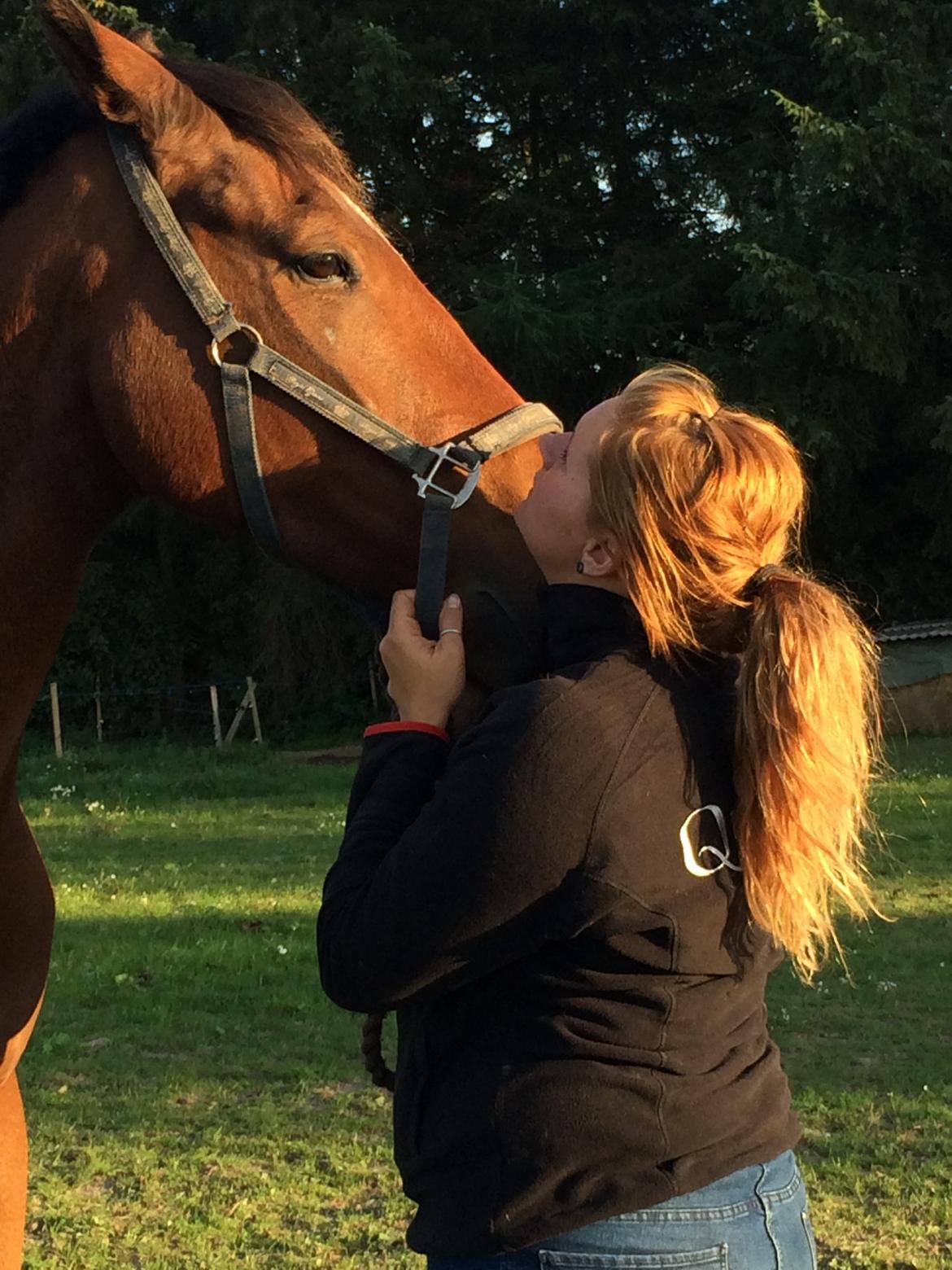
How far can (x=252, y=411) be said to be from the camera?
6.75ft

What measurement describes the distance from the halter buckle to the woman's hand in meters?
0.26

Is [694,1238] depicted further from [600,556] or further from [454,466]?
[454,466]

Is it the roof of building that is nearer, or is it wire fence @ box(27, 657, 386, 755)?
the roof of building

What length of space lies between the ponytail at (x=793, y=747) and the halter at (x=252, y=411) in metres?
0.58

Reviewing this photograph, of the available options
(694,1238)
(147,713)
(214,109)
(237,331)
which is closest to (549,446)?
(237,331)

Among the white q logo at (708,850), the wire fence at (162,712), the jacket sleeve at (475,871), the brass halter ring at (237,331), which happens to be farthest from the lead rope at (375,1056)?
the wire fence at (162,712)

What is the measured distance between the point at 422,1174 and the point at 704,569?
2.74 ft

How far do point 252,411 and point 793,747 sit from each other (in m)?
1.05

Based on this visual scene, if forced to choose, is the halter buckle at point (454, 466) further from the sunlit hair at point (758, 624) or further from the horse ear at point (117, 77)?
the horse ear at point (117, 77)

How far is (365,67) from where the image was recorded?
1606 centimetres

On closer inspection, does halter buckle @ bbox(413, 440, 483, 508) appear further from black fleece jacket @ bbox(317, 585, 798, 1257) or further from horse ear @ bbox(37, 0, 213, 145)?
horse ear @ bbox(37, 0, 213, 145)

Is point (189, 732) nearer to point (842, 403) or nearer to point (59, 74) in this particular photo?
point (842, 403)

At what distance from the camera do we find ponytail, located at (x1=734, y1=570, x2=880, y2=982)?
5.02ft

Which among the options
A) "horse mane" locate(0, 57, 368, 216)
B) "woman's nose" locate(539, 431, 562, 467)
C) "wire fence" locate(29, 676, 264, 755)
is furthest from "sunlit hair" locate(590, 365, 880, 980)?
"wire fence" locate(29, 676, 264, 755)
